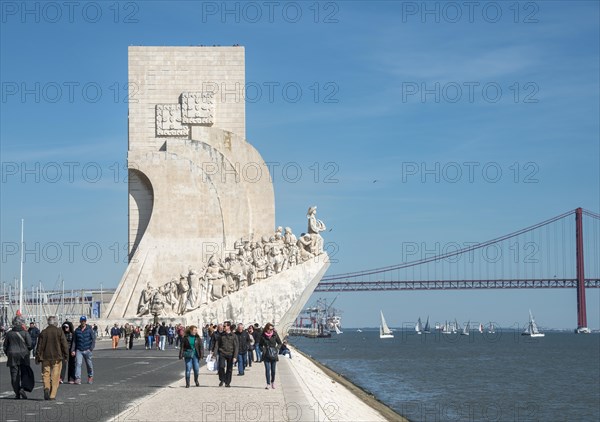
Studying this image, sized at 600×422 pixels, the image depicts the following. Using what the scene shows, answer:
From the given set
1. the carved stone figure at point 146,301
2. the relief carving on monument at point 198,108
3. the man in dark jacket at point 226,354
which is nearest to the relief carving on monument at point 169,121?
the relief carving on monument at point 198,108

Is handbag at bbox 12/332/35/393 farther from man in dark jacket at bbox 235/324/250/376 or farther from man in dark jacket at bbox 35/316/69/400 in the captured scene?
man in dark jacket at bbox 235/324/250/376

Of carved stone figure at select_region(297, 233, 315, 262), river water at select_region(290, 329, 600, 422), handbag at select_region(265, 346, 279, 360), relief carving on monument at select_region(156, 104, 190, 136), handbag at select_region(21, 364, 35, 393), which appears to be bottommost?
river water at select_region(290, 329, 600, 422)

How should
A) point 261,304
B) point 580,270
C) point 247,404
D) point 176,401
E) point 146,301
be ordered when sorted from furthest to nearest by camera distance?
point 580,270
point 146,301
point 261,304
point 176,401
point 247,404

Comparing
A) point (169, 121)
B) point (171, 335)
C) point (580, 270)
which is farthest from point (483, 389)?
point (580, 270)

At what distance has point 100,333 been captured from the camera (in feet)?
90.2

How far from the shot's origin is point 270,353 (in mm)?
11438

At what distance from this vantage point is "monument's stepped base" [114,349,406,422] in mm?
8859

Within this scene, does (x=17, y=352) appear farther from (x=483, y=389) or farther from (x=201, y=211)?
(x=201, y=211)

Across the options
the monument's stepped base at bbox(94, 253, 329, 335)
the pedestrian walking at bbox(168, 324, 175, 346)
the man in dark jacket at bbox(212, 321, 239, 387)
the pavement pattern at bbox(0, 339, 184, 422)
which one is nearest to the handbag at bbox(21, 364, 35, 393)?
the pavement pattern at bbox(0, 339, 184, 422)

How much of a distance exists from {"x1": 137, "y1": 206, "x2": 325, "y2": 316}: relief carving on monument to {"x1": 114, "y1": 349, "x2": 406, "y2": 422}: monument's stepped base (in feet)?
42.5

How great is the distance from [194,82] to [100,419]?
22768 millimetres

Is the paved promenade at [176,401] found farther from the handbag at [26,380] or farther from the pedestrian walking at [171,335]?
the pedestrian walking at [171,335]

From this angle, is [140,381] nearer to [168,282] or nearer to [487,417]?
[487,417]

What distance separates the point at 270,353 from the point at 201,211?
1818 centimetres
